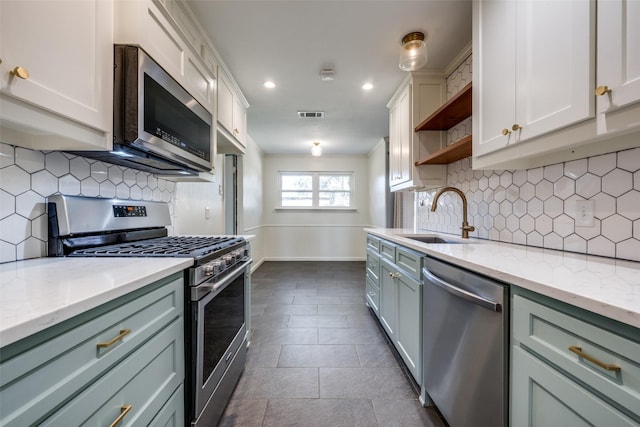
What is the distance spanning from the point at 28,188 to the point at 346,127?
3.51 m

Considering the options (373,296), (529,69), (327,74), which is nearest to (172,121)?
(327,74)

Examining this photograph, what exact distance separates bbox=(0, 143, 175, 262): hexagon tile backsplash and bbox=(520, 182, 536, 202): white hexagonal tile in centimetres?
237

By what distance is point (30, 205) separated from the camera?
3.35ft

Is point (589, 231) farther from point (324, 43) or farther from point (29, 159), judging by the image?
point (29, 159)

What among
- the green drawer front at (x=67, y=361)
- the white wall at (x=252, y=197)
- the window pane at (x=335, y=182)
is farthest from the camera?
the window pane at (x=335, y=182)

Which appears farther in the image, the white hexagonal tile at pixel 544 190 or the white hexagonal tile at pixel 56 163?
the white hexagonal tile at pixel 544 190

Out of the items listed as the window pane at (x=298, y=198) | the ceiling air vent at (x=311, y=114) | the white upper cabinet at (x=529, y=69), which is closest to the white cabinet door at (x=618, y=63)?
the white upper cabinet at (x=529, y=69)

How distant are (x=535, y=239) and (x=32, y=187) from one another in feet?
7.94

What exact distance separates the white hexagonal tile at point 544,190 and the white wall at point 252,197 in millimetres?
2932

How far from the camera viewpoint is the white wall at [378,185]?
4465 mm

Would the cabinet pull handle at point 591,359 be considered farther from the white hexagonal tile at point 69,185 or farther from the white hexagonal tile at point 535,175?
the white hexagonal tile at point 69,185

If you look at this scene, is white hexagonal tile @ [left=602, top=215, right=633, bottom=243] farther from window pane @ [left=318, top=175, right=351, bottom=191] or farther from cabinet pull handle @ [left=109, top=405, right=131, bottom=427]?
window pane @ [left=318, top=175, right=351, bottom=191]

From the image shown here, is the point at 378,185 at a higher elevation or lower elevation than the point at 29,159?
higher

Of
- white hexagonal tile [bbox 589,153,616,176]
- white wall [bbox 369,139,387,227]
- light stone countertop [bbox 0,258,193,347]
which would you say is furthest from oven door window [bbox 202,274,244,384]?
white wall [bbox 369,139,387,227]
